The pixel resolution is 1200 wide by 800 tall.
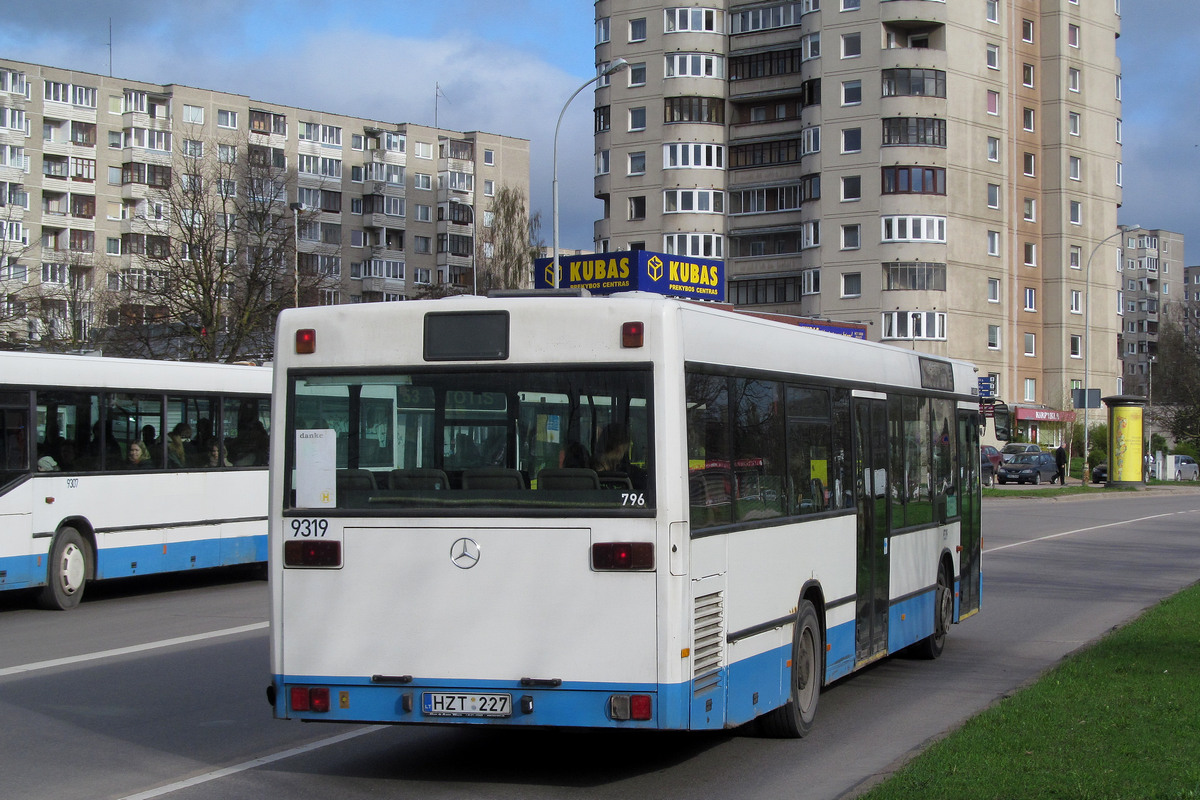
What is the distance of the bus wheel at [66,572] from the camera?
51.2 ft

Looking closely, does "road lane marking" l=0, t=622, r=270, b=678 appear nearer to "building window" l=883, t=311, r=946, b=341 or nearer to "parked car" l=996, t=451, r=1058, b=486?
"parked car" l=996, t=451, r=1058, b=486

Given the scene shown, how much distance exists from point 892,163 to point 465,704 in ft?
241

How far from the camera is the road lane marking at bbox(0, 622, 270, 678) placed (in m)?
11.5

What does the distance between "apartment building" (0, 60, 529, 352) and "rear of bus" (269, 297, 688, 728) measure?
68669 millimetres

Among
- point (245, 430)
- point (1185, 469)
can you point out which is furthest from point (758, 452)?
point (1185, 469)

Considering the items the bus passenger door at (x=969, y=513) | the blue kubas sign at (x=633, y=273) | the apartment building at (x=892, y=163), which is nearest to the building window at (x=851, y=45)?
the apartment building at (x=892, y=163)

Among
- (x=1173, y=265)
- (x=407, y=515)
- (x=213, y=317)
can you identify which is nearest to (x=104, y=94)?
(x=213, y=317)

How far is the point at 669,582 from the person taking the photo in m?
7.01

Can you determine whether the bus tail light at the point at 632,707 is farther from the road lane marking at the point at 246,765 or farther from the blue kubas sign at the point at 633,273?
the blue kubas sign at the point at 633,273

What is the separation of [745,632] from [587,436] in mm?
1550

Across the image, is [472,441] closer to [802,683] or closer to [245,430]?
[802,683]

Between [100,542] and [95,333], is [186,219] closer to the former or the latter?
[95,333]

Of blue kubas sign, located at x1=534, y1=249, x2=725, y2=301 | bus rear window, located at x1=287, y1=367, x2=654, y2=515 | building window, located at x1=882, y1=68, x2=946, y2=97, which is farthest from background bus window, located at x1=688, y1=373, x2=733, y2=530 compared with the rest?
building window, located at x1=882, y1=68, x2=946, y2=97

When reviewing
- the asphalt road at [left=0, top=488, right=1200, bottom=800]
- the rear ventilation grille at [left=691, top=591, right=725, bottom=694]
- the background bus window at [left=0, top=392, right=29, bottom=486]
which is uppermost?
the background bus window at [left=0, top=392, right=29, bottom=486]
